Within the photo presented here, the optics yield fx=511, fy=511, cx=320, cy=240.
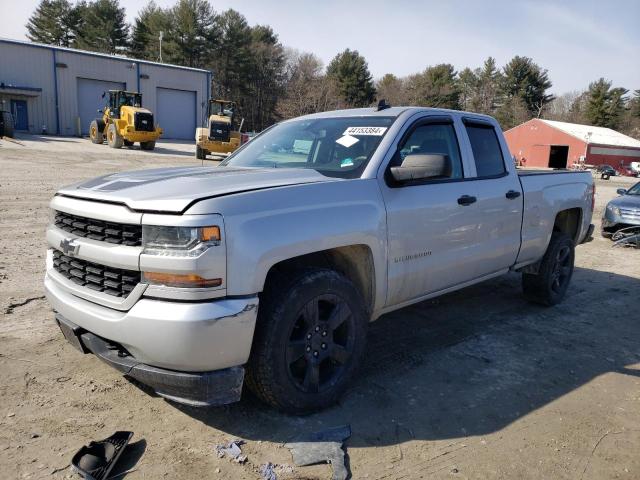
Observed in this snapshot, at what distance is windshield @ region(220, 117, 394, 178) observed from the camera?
12.1ft

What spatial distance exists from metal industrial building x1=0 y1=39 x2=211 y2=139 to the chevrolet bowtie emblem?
39.9 meters

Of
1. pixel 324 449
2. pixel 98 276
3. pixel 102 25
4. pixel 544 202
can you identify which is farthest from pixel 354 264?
pixel 102 25

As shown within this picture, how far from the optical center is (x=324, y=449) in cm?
287

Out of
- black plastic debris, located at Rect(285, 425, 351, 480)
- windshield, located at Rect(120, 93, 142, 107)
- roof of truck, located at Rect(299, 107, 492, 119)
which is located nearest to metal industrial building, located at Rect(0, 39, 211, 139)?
windshield, located at Rect(120, 93, 142, 107)

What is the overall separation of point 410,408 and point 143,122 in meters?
27.3

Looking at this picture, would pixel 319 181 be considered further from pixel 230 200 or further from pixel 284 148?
pixel 284 148

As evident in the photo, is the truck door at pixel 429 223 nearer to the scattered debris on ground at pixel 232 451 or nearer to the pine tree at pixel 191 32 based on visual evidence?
the scattered debris on ground at pixel 232 451

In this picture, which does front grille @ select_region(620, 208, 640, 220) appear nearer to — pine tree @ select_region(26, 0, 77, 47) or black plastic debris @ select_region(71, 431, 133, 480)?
black plastic debris @ select_region(71, 431, 133, 480)

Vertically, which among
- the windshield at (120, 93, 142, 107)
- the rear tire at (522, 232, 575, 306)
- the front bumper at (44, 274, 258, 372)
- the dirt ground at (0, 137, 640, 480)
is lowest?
the dirt ground at (0, 137, 640, 480)

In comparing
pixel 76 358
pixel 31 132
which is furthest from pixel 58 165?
pixel 31 132

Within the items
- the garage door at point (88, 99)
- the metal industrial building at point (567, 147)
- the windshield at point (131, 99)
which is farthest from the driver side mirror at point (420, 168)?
the metal industrial building at point (567, 147)

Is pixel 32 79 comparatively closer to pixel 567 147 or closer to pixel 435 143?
pixel 435 143

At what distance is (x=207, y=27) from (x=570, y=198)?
6139 centimetres

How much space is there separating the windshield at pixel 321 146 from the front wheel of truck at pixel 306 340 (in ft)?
2.83
